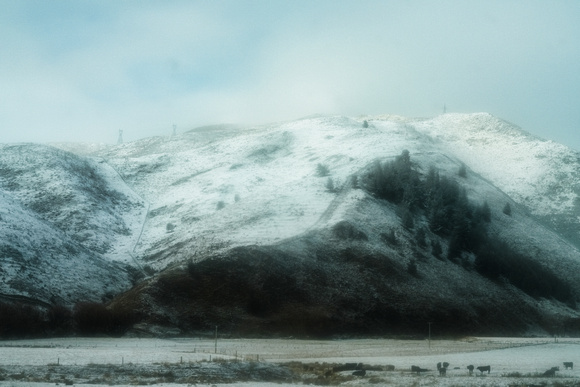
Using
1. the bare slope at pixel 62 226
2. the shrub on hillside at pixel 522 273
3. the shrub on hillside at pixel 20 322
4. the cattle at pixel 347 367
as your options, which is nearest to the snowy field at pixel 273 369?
the cattle at pixel 347 367

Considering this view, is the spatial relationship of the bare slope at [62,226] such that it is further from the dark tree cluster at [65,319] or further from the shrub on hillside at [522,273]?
the shrub on hillside at [522,273]

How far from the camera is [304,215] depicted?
118m

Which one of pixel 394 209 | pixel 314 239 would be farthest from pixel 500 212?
pixel 314 239

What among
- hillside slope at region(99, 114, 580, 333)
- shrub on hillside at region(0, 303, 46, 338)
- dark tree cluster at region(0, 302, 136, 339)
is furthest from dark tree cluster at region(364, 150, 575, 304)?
shrub on hillside at region(0, 303, 46, 338)

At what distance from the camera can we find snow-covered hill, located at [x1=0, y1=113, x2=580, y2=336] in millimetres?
96312

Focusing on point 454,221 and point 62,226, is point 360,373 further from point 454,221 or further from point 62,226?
point 62,226

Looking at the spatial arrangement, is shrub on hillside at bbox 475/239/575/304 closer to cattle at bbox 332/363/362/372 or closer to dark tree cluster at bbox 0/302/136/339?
dark tree cluster at bbox 0/302/136/339

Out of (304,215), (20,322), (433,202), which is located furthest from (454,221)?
(20,322)

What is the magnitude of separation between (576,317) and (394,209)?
35.1 m

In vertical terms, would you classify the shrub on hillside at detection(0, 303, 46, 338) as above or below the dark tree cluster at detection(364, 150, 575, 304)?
below

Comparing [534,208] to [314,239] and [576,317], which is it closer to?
[576,317]

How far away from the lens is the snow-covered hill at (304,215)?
96.3m

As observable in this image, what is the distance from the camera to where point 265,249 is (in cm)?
10200

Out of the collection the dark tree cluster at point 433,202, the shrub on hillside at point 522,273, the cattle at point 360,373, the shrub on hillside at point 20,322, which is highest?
the dark tree cluster at point 433,202
